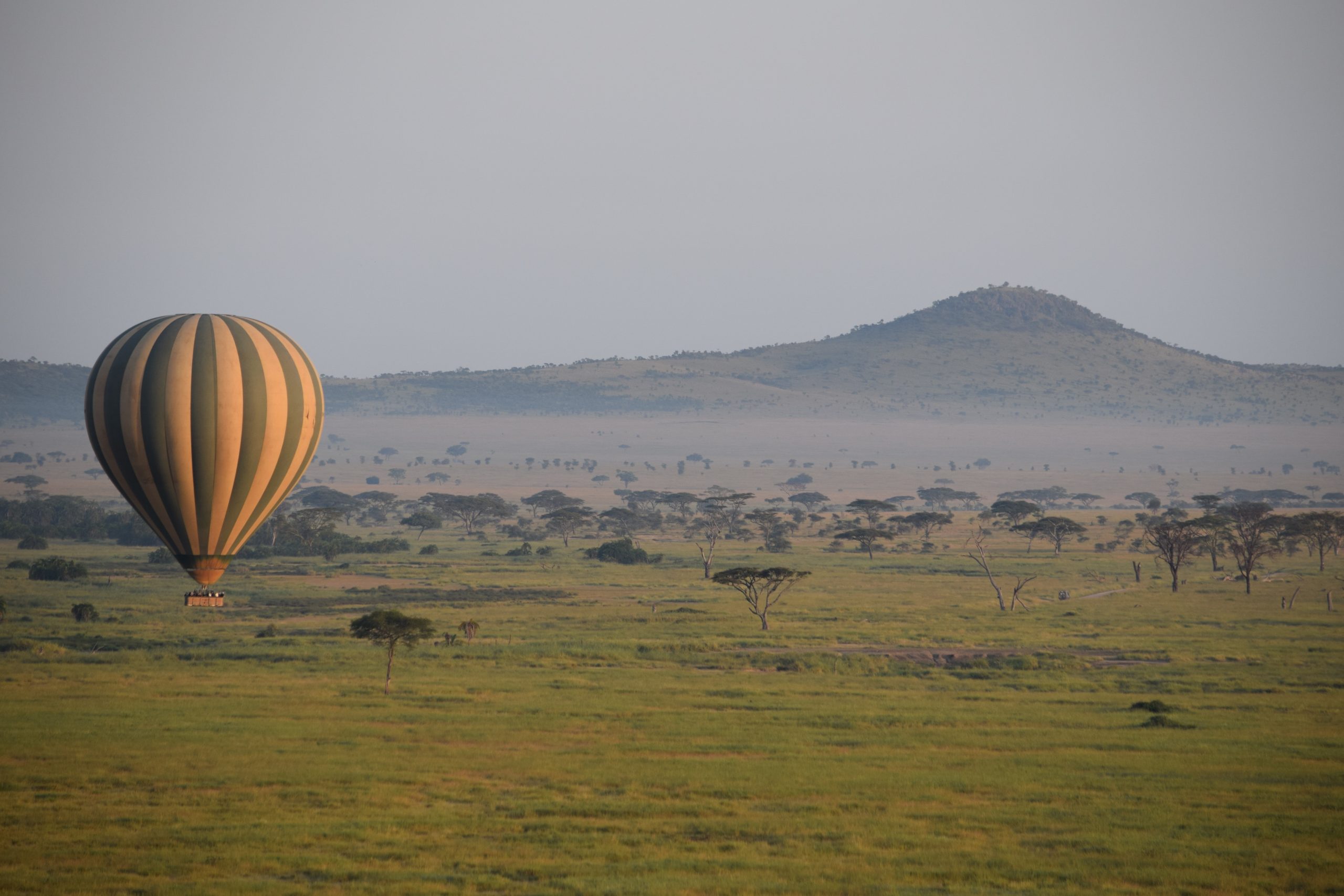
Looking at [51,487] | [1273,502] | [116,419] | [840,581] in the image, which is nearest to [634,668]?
[116,419]

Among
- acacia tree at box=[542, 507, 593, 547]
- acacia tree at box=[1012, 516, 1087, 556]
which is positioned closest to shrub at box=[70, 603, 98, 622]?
acacia tree at box=[542, 507, 593, 547]

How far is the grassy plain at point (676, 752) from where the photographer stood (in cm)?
1956

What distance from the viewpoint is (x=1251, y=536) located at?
59.7 meters

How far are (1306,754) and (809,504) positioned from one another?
9040 cm

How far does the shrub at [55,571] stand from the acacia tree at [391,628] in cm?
2661

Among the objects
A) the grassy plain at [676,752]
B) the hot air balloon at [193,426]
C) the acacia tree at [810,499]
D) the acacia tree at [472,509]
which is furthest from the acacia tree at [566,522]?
the hot air balloon at [193,426]

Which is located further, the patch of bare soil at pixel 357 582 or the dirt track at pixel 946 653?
the patch of bare soil at pixel 357 582

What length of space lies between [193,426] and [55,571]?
32.1 m

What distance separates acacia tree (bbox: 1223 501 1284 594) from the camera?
191ft

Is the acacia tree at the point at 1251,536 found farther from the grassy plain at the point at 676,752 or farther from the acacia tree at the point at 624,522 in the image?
the acacia tree at the point at 624,522

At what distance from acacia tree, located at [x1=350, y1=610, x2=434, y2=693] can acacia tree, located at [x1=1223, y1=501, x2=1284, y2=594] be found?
3738 centimetres

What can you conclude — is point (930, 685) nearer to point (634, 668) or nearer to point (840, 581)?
point (634, 668)

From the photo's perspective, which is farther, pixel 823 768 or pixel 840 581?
pixel 840 581

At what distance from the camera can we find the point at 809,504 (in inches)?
4601
